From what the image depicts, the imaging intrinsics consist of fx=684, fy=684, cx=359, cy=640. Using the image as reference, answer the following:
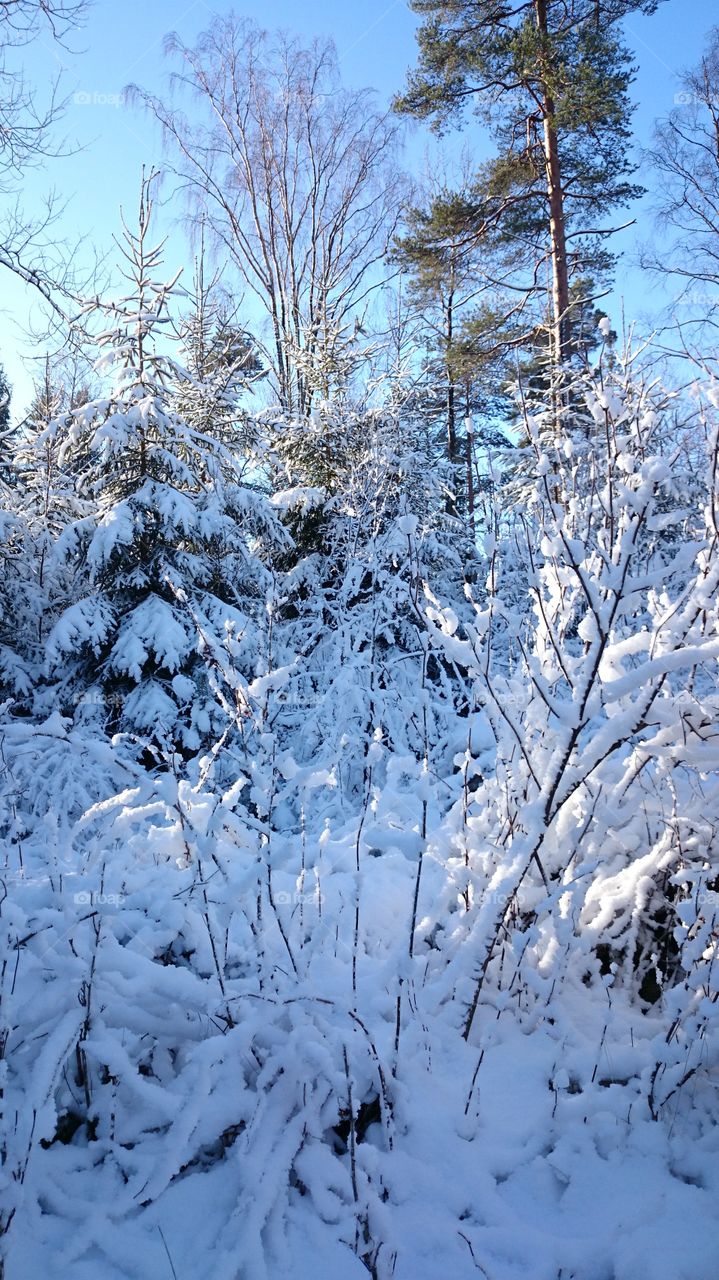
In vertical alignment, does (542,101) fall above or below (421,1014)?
above

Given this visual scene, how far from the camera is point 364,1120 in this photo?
6.59ft

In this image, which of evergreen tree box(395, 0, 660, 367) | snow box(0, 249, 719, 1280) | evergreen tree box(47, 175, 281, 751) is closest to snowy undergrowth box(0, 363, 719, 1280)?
snow box(0, 249, 719, 1280)

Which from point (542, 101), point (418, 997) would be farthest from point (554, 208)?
point (418, 997)

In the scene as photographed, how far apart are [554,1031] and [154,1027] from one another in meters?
1.30

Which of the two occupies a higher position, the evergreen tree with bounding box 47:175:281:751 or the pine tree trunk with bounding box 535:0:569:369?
the pine tree trunk with bounding box 535:0:569:369

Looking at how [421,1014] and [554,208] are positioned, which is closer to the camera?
[421,1014]

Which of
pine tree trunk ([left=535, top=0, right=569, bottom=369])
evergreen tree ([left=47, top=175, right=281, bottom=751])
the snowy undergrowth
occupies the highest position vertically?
pine tree trunk ([left=535, top=0, right=569, bottom=369])

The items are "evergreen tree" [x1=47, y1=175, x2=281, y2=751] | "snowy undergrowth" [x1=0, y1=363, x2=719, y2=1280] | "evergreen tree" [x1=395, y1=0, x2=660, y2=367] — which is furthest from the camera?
"evergreen tree" [x1=395, y1=0, x2=660, y2=367]

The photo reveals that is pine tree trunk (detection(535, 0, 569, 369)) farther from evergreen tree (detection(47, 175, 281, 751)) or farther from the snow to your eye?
the snow

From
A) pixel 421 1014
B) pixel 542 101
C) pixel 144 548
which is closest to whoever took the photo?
pixel 421 1014

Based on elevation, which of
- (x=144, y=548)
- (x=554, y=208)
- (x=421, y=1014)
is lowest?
(x=421, y=1014)

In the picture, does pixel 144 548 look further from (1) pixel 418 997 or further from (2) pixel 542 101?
(2) pixel 542 101

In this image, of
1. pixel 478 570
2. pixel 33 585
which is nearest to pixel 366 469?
pixel 478 570

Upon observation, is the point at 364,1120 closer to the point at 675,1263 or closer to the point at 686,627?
the point at 675,1263
